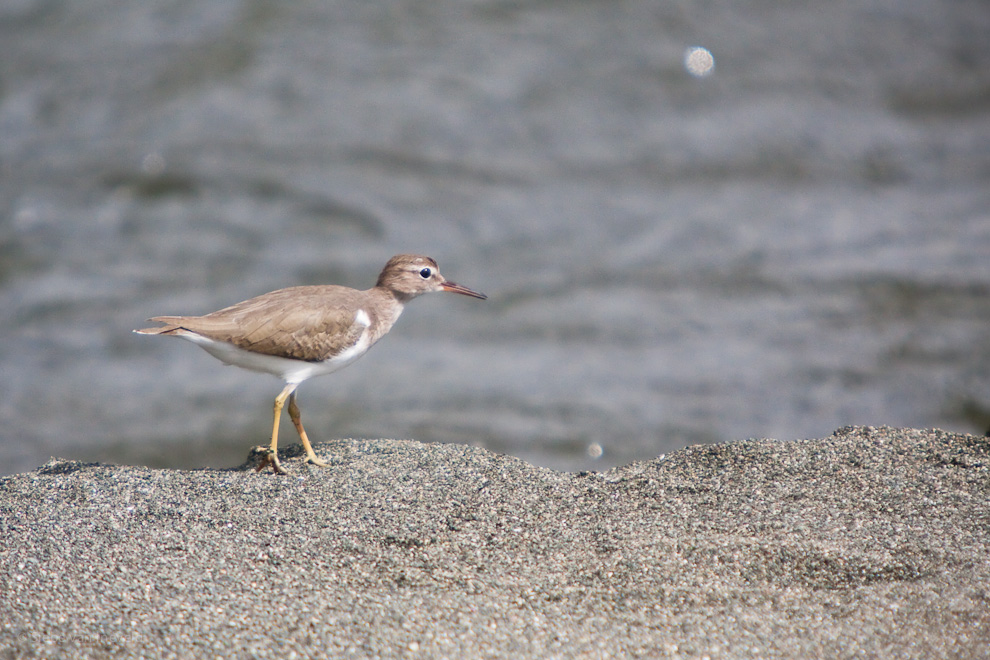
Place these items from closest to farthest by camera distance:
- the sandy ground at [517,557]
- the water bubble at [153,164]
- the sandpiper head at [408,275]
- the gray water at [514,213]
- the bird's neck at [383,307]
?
the sandy ground at [517,557] → the bird's neck at [383,307] → the sandpiper head at [408,275] → the gray water at [514,213] → the water bubble at [153,164]

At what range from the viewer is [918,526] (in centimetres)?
362

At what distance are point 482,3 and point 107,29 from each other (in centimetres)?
432

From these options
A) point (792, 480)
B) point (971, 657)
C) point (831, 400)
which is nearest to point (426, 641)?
point (971, 657)

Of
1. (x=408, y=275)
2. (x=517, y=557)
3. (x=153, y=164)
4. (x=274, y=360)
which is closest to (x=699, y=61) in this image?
(x=408, y=275)

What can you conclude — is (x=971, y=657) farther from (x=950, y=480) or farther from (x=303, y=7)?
(x=303, y=7)

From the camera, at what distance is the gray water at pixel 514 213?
7297mm

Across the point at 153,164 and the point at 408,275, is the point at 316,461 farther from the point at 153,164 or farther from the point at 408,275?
the point at 153,164

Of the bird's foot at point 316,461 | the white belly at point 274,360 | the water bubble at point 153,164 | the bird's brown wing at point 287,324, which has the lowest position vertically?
the bird's foot at point 316,461

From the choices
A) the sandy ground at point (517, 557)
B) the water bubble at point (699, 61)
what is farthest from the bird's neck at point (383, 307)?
the water bubble at point (699, 61)

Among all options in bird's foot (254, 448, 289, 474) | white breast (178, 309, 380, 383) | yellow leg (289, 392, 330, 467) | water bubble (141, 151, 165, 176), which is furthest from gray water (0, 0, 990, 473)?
bird's foot (254, 448, 289, 474)

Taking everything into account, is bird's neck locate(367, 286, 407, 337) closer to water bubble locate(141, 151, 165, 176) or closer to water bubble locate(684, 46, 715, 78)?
water bubble locate(141, 151, 165, 176)

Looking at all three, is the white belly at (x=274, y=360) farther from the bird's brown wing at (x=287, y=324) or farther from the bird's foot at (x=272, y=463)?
the bird's foot at (x=272, y=463)

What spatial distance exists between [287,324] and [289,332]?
5 cm

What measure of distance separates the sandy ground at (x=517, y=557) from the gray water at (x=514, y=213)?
2726mm
